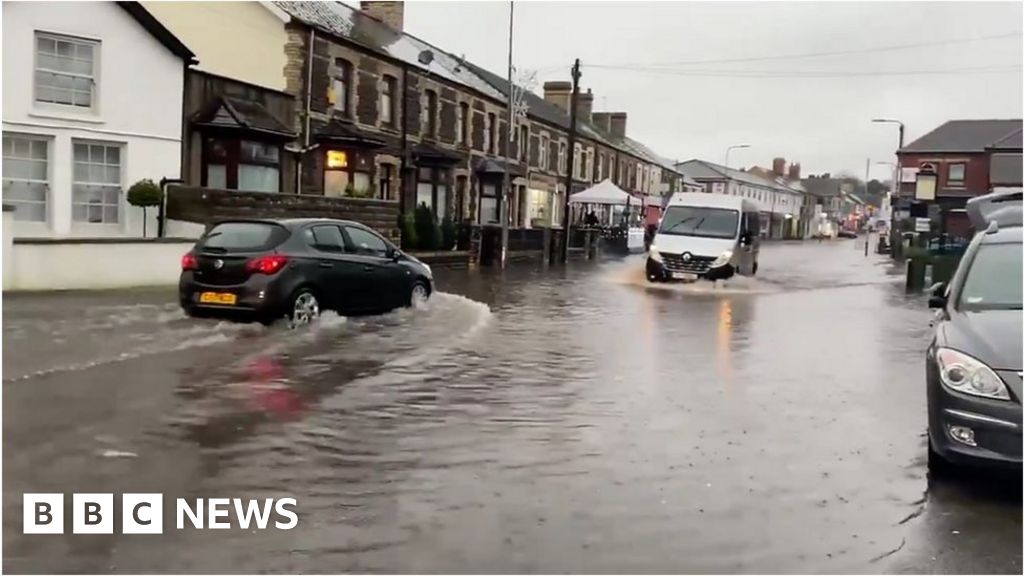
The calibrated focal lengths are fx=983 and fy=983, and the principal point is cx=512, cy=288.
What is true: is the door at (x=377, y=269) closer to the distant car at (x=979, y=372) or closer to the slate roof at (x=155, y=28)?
the slate roof at (x=155, y=28)

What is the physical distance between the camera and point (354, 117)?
1235 inches

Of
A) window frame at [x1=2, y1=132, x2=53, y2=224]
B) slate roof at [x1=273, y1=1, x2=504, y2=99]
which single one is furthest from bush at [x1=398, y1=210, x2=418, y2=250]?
window frame at [x1=2, y1=132, x2=53, y2=224]

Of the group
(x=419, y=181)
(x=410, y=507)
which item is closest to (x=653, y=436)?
(x=410, y=507)

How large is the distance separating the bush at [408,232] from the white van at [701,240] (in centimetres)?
713

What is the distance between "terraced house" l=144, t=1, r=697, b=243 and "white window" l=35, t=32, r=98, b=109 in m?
3.02

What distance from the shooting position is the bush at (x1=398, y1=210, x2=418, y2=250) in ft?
94.4

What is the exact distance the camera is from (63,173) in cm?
1933

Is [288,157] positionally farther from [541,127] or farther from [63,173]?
[541,127]

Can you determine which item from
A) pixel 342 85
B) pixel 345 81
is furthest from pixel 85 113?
pixel 345 81

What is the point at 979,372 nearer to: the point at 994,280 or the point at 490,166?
the point at 994,280

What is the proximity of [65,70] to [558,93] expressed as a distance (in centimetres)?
4630

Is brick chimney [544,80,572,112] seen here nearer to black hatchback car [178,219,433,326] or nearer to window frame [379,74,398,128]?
window frame [379,74,398,128]

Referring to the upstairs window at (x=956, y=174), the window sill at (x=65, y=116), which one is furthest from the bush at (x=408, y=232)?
the upstairs window at (x=956, y=174)

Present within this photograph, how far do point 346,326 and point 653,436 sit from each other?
7109mm
